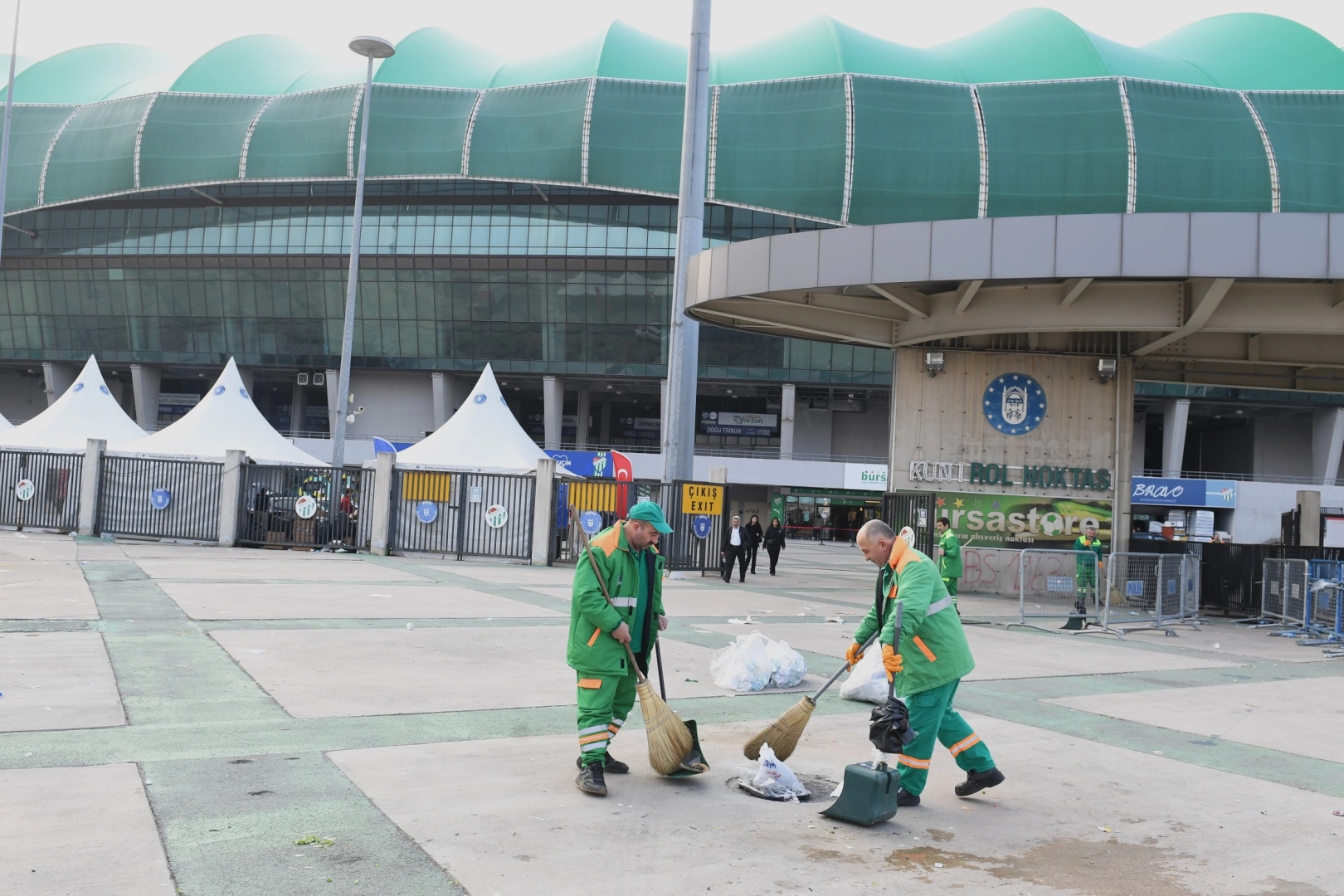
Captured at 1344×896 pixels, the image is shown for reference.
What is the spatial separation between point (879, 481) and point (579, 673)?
51.0 meters

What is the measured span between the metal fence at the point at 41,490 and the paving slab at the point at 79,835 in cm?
2290

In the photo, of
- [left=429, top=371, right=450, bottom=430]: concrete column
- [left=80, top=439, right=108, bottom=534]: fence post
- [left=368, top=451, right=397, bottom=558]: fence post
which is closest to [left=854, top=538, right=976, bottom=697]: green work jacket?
[left=368, top=451, right=397, bottom=558]: fence post

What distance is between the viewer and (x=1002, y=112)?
52.9 m

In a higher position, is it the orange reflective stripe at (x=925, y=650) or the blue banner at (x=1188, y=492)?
the blue banner at (x=1188, y=492)

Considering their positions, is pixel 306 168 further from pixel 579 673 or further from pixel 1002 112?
pixel 579 673

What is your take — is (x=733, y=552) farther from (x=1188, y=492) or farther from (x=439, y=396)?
(x=439, y=396)

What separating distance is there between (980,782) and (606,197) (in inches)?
2041

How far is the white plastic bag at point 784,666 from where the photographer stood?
9516 millimetres

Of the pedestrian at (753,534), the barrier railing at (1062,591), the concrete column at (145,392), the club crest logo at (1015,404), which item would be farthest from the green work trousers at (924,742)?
the concrete column at (145,392)

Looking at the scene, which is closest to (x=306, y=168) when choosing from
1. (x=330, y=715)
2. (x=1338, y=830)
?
(x=330, y=715)

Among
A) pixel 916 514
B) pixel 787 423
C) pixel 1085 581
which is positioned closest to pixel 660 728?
pixel 1085 581

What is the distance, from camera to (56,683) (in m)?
8.10

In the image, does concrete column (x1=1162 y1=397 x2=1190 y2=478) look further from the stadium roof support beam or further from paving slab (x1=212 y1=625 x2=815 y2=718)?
paving slab (x1=212 y1=625 x2=815 y2=718)

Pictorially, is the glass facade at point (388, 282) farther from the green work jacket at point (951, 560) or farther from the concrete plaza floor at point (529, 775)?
the concrete plaza floor at point (529, 775)
